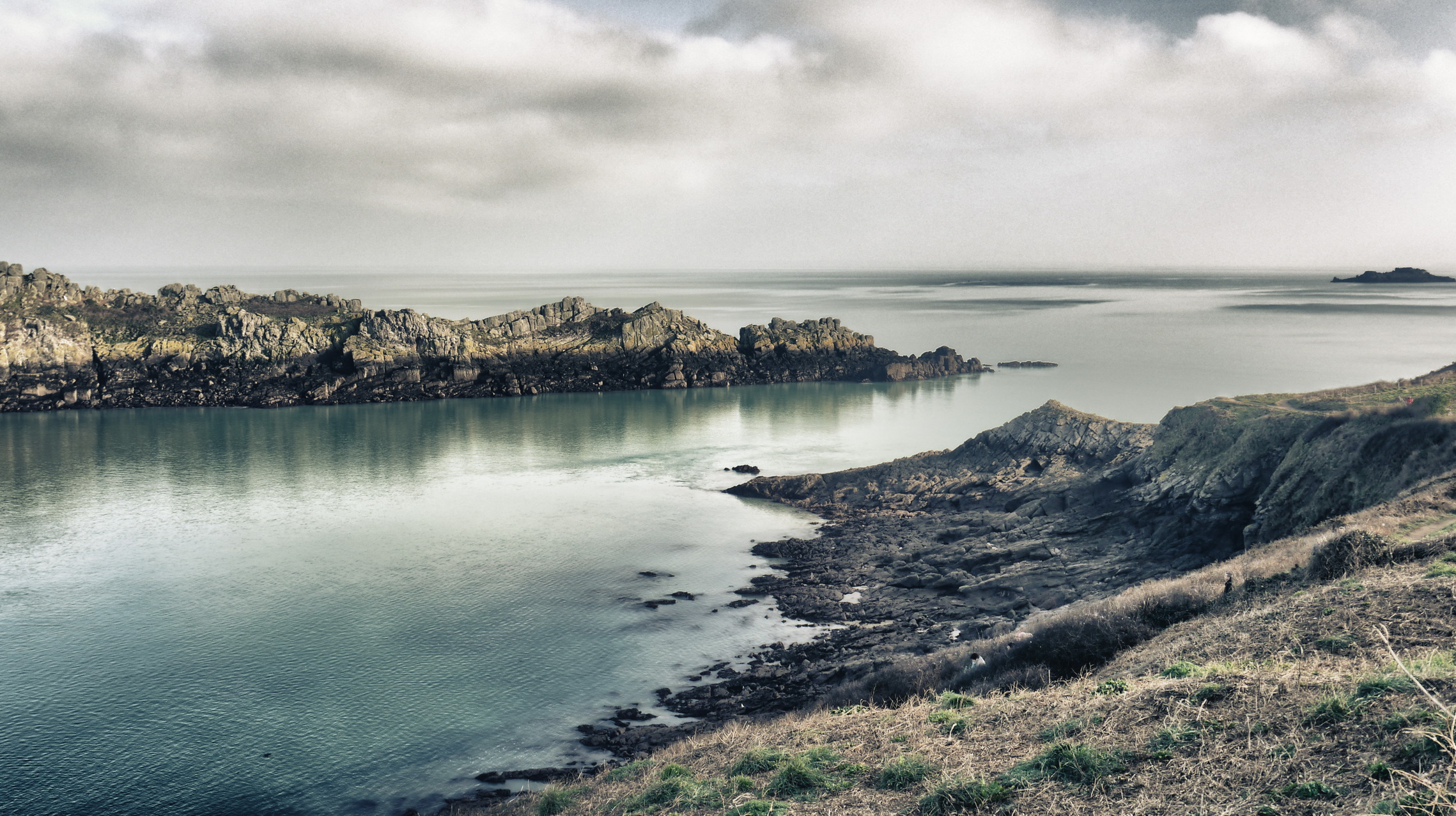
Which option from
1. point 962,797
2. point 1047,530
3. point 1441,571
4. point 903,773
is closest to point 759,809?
point 903,773

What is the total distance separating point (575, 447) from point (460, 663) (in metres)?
43.4

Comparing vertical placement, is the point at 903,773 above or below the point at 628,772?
above

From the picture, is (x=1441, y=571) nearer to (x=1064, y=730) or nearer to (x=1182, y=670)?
(x=1182, y=670)

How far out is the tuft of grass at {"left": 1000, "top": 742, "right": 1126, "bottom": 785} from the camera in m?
8.95

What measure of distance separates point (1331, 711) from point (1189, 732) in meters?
1.45

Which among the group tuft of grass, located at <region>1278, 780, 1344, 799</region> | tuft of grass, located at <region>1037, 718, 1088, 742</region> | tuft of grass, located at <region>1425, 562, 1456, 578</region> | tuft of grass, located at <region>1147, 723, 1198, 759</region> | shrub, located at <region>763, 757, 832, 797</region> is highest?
tuft of grass, located at <region>1425, 562, 1456, 578</region>

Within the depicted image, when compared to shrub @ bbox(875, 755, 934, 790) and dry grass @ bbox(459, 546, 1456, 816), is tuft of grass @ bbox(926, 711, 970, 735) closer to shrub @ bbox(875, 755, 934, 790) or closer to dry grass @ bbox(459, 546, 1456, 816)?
dry grass @ bbox(459, 546, 1456, 816)

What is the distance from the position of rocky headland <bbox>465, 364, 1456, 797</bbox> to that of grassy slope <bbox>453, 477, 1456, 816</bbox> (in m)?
3.78

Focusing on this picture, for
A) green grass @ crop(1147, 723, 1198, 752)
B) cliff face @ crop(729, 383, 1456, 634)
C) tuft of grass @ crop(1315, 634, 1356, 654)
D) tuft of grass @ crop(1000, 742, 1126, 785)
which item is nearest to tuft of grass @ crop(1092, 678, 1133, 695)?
green grass @ crop(1147, 723, 1198, 752)

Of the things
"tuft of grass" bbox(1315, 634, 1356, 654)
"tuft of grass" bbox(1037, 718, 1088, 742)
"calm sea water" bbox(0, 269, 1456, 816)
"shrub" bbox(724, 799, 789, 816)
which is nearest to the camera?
"shrub" bbox(724, 799, 789, 816)

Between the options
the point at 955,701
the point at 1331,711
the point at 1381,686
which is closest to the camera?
the point at 1331,711

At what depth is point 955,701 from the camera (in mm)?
14133

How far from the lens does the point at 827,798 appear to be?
10250mm

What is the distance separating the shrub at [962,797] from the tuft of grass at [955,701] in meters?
4.37
